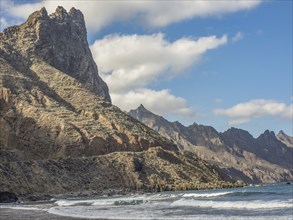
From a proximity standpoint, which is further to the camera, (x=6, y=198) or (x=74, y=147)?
(x=74, y=147)

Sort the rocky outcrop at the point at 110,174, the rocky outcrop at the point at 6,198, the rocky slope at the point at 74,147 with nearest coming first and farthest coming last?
the rocky outcrop at the point at 6,198 < the rocky outcrop at the point at 110,174 < the rocky slope at the point at 74,147

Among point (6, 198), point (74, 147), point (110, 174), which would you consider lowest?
point (6, 198)

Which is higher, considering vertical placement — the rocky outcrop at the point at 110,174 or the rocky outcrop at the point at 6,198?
the rocky outcrop at the point at 110,174

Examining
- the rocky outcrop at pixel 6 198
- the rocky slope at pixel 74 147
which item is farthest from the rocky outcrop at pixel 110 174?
the rocky outcrop at pixel 6 198

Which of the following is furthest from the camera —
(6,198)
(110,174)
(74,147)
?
(74,147)

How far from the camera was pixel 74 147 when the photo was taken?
445 feet

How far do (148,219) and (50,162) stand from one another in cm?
8691

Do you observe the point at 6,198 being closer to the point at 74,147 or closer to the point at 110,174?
the point at 110,174

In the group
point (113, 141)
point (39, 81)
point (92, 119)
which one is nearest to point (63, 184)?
point (113, 141)

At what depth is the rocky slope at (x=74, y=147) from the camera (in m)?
113

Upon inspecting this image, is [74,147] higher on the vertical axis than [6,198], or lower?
higher

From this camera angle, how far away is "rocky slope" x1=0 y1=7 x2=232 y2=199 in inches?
4444

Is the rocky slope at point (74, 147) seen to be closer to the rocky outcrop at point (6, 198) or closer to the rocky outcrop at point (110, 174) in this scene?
the rocky outcrop at point (110, 174)

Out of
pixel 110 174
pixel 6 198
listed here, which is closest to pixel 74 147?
pixel 110 174
